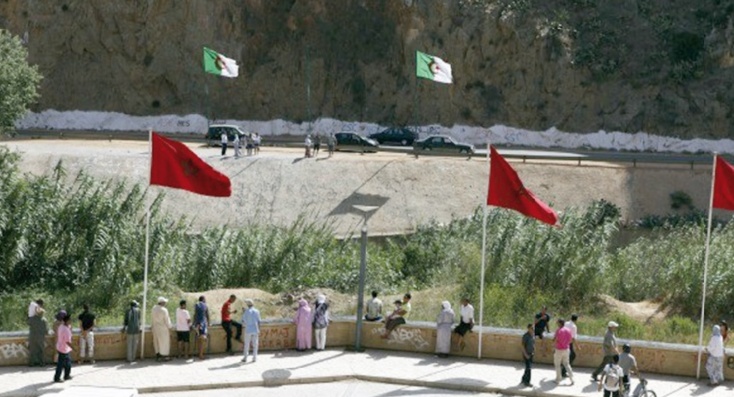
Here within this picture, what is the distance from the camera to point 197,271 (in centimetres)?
3234

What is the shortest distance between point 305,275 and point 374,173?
1644 centimetres

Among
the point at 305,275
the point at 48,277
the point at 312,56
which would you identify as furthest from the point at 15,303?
the point at 312,56

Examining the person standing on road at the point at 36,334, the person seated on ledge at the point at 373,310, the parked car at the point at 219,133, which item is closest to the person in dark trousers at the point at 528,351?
the person seated on ledge at the point at 373,310

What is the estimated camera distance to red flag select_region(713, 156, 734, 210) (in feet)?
73.7

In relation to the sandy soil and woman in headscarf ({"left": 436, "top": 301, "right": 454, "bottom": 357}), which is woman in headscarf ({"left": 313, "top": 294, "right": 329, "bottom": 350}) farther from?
the sandy soil

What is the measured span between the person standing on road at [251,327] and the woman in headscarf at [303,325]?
109 cm

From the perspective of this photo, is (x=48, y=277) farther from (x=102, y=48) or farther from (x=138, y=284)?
(x=102, y=48)

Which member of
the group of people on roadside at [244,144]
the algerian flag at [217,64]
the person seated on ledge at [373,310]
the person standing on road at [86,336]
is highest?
the algerian flag at [217,64]

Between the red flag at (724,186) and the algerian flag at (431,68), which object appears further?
the algerian flag at (431,68)

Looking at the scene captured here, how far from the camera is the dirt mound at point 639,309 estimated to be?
30455 mm

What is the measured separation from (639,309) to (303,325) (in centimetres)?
1215

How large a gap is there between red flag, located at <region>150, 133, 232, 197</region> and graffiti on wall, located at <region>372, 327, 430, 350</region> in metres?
5.11

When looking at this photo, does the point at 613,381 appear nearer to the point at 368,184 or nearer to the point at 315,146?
the point at 368,184

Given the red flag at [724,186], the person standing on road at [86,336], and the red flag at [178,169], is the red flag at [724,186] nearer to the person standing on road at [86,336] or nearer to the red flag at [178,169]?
the red flag at [178,169]
